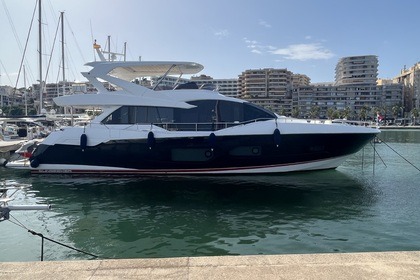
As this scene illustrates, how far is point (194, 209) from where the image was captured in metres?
10.3

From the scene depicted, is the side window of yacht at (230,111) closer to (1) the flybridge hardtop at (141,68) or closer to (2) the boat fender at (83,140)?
(1) the flybridge hardtop at (141,68)

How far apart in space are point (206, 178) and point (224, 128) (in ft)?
7.64

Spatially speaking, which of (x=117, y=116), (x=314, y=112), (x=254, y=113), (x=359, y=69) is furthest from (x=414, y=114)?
(x=117, y=116)

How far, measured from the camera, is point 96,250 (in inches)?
287

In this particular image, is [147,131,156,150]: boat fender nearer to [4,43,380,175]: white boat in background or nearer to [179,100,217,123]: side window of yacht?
[4,43,380,175]: white boat in background

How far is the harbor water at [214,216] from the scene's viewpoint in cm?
739

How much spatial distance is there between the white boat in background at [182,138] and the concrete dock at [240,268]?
10186mm

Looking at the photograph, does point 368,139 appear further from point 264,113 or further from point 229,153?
point 229,153

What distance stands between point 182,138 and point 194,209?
4.94 meters

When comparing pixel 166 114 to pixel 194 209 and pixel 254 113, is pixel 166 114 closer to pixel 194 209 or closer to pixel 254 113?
pixel 254 113

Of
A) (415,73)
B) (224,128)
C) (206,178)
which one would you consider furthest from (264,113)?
(415,73)

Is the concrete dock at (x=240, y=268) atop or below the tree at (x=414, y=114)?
below

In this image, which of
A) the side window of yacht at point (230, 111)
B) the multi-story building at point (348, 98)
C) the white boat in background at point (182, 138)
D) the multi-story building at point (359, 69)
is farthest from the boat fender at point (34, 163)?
the multi-story building at point (359, 69)

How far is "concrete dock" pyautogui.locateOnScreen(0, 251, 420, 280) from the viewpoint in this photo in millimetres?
3721
